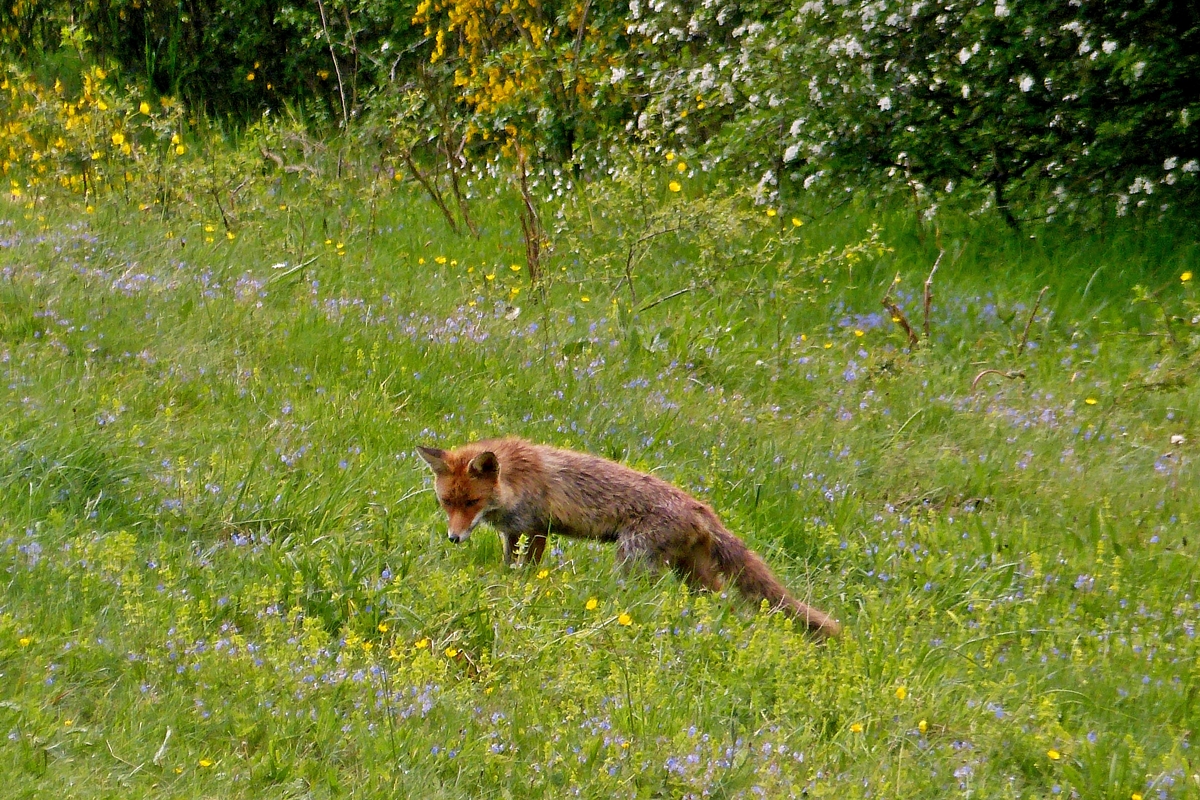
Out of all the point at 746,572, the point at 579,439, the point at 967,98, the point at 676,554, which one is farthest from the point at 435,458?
the point at 967,98

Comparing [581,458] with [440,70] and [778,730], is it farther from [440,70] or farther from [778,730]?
[440,70]

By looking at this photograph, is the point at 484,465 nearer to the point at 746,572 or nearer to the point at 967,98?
the point at 746,572

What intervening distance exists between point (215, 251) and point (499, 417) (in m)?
3.14

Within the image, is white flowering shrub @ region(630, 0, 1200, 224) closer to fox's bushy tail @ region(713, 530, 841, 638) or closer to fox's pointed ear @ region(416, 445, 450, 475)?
fox's bushy tail @ region(713, 530, 841, 638)

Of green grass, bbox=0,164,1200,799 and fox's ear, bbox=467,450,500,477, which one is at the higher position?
fox's ear, bbox=467,450,500,477

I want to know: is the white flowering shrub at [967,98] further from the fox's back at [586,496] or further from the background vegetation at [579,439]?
the fox's back at [586,496]

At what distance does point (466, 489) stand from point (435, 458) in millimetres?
206

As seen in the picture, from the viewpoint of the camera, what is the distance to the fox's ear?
5.39m

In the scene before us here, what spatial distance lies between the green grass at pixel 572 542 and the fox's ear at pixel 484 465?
0.34m

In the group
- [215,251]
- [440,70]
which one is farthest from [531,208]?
[440,70]

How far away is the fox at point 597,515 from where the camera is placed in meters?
5.46

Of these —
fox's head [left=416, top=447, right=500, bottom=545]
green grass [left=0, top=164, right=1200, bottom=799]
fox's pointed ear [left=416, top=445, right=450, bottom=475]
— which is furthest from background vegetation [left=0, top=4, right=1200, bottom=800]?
fox's pointed ear [left=416, top=445, right=450, bottom=475]

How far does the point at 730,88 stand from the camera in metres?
11.5

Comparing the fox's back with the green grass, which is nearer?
the green grass
